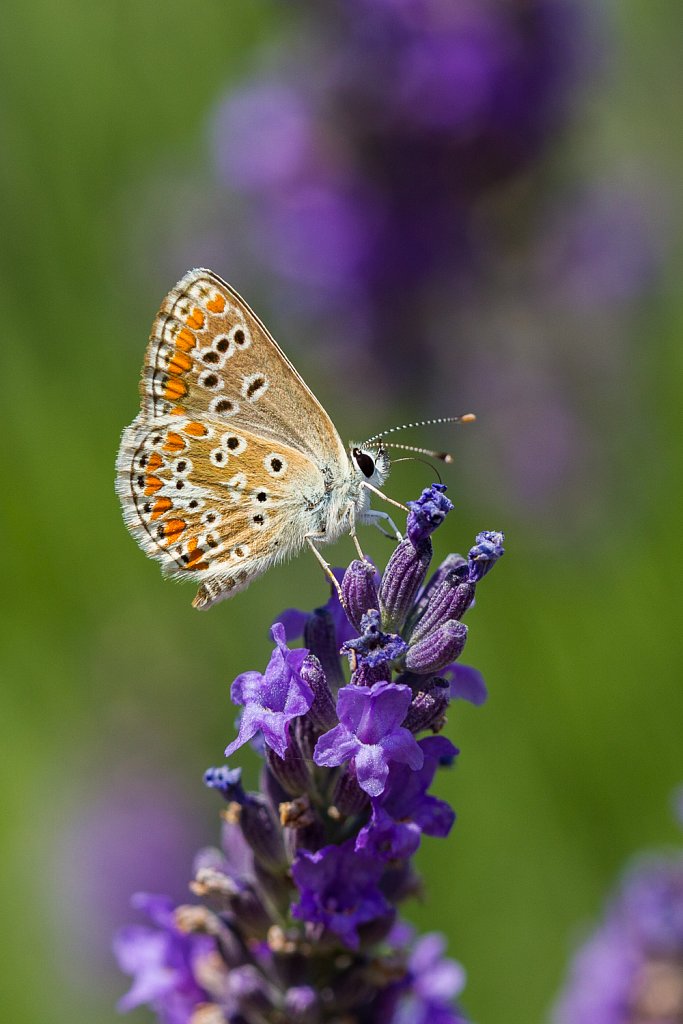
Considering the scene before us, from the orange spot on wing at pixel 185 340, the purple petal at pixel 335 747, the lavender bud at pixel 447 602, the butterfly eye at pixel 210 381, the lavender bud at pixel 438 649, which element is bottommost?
the purple petal at pixel 335 747

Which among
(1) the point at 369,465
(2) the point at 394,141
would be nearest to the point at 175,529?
(1) the point at 369,465

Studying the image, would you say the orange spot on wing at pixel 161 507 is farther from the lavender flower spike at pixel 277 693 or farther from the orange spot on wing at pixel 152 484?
the lavender flower spike at pixel 277 693

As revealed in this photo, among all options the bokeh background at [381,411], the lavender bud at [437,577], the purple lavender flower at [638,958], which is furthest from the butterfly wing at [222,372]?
the bokeh background at [381,411]

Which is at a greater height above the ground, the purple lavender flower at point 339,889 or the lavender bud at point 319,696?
the lavender bud at point 319,696

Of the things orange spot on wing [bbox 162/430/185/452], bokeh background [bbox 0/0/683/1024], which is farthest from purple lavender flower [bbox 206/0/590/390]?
orange spot on wing [bbox 162/430/185/452]

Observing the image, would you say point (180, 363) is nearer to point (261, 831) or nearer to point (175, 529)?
point (175, 529)

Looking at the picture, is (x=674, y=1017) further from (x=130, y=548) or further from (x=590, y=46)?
(x=590, y=46)
